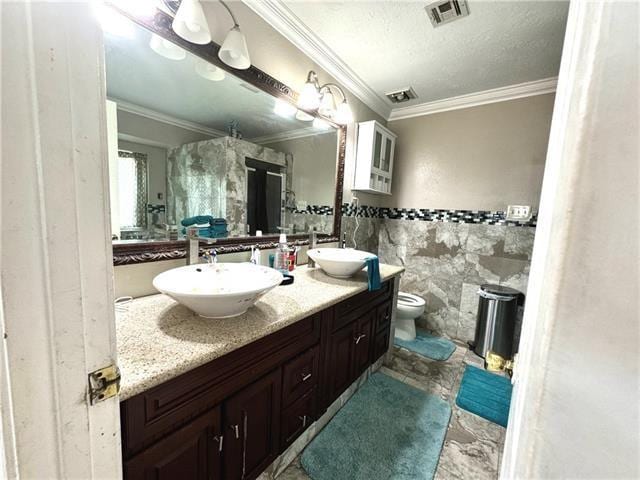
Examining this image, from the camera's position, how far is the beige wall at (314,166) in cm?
183

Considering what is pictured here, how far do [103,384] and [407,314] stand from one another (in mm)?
2248

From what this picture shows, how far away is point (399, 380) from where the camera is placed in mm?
1855

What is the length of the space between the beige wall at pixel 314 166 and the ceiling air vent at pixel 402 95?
0.72 metres

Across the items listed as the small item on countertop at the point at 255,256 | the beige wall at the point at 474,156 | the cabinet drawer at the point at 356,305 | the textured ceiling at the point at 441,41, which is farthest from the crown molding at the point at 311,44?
the cabinet drawer at the point at 356,305

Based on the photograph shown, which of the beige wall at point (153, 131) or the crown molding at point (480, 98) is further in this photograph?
the crown molding at point (480, 98)

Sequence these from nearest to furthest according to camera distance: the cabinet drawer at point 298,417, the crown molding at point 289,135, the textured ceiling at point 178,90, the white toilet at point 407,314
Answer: the textured ceiling at point 178,90 → the cabinet drawer at point 298,417 → the crown molding at point 289,135 → the white toilet at point 407,314

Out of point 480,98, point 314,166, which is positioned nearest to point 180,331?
point 314,166

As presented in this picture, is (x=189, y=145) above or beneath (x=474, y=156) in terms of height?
beneath

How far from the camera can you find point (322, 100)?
69.2 inches

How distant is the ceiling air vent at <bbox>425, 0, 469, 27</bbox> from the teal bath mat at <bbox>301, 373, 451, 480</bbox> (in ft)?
7.52

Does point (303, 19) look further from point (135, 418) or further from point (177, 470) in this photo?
point (177, 470)

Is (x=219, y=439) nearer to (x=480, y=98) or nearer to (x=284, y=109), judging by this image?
(x=284, y=109)

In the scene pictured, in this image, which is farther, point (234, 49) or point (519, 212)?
point (519, 212)

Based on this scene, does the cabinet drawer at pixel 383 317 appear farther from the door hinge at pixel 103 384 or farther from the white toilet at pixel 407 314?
the door hinge at pixel 103 384
